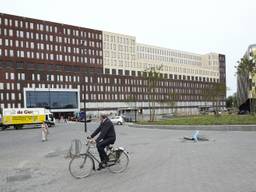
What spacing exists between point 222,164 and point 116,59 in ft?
361

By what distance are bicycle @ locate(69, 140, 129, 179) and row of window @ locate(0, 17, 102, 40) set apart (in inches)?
3644

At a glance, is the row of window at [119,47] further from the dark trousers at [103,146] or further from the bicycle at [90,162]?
the dark trousers at [103,146]

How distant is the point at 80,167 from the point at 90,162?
0.34m

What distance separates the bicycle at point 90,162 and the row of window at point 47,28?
92561 millimetres

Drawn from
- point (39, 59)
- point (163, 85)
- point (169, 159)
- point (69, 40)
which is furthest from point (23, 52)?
point (169, 159)

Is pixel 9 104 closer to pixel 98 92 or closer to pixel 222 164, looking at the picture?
pixel 98 92

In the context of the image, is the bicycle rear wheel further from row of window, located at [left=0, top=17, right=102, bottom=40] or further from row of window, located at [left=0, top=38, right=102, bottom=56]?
row of window, located at [left=0, top=17, right=102, bottom=40]

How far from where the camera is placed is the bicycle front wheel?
891 cm

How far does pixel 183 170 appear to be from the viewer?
943 centimetres

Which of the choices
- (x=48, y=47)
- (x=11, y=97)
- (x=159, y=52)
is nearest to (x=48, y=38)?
(x=48, y=47)

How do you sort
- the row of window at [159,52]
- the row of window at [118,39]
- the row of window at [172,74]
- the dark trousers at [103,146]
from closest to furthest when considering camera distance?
1. the dark trousers at [103,146]
2. the row of window at [118,39]
3. the row of window at [172,74]
4. the row of window at [159,52]

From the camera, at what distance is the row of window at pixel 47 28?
9312cm

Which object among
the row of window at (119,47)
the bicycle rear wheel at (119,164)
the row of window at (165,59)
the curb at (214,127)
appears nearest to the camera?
the bicycle rear wheel at (119,164)

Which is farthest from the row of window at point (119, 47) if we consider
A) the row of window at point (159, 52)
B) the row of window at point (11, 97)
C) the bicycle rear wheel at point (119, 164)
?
the bicycle rear wheel at point (119, 164)
